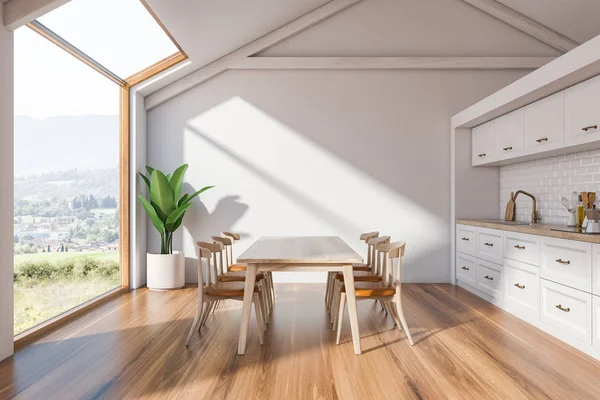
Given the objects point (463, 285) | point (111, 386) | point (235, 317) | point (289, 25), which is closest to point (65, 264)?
point (235, 317)

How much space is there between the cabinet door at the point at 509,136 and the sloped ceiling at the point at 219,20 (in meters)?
2.72

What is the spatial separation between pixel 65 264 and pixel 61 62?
182cm

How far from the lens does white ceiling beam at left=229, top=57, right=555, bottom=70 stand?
19.6 ft

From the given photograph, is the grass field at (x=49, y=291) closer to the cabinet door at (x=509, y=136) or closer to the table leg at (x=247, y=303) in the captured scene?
the table leg at (x=247, y=303)

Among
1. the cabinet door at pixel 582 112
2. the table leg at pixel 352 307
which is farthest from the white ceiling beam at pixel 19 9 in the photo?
the cabinet door at pixel 582 112

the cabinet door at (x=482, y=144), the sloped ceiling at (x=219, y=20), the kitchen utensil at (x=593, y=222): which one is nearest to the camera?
the kitchen utensil at (x=593, y=222)

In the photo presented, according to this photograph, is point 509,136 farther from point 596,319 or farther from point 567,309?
point 596,319

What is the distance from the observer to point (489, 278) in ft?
16.1

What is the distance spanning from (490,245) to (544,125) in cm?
138

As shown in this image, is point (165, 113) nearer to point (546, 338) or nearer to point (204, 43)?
point (204, 43)

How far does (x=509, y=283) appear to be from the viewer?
4.47 m

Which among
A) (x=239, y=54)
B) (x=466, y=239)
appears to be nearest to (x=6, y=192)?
(x=239, y=54)

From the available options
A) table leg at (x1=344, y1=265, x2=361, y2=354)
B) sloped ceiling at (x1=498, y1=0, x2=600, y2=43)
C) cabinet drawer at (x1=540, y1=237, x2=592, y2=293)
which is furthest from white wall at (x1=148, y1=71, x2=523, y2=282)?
table leg at (x1=344, y1=265, x2=361, y2=354)

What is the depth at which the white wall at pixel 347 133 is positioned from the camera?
608 centimetres
